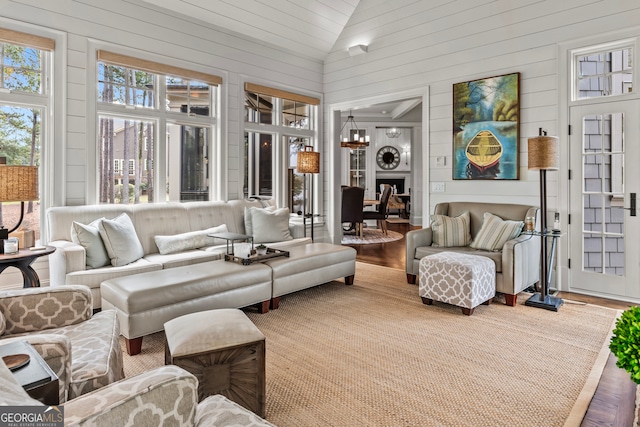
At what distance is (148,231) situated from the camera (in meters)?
4.21

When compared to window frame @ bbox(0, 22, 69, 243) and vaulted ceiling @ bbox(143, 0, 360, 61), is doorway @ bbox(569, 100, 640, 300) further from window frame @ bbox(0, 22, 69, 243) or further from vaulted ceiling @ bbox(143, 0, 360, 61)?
window frame @ bbox(0, 22, 69, 243)

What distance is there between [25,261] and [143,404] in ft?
8.64

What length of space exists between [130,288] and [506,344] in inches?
105

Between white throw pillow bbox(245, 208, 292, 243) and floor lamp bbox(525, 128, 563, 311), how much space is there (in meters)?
2.75

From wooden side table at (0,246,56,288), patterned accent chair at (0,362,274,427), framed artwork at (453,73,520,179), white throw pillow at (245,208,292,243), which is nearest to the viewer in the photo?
patterned accent chair at (0,362,274,427)

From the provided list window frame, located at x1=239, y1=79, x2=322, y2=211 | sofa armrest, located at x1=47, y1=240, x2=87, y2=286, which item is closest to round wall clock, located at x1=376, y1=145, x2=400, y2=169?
window frame, located at x1=239, y1=79, x2=322, y2=211

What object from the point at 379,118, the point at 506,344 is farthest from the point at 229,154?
the point at 379,118

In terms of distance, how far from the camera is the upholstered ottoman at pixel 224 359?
1873 millimetres

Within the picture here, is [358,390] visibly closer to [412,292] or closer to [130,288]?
[130,288]

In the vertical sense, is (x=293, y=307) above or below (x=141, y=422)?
below

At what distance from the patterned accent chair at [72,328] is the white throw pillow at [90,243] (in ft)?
4.74

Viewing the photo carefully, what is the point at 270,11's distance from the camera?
5289 mm

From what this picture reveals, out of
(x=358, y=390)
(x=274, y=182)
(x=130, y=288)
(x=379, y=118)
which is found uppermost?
(x=379, y=118)

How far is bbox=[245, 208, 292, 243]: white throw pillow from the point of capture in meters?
4.82
